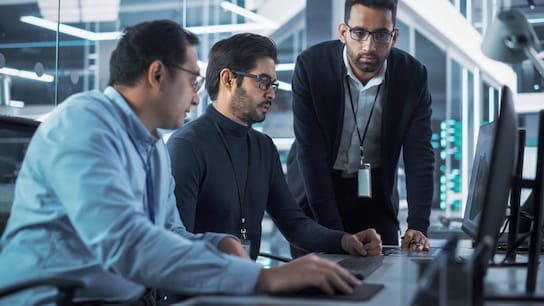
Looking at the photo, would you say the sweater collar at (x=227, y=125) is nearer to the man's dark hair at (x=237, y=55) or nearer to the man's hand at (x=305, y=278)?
the man's dark hair at (x=237, y=55)

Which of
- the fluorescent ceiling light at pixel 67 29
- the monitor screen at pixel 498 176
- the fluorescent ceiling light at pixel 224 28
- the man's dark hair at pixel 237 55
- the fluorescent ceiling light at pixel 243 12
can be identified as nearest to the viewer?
the monitor screen at pixel 498 176

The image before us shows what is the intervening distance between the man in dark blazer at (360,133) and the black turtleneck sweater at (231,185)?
0.16 meters

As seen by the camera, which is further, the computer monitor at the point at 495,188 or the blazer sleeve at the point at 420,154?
the blazer sleeve at the point at 420,154

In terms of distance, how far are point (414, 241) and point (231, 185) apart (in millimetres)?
628

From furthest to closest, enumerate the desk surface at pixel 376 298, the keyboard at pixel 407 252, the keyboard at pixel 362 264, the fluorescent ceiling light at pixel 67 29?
the fluorescent ceiling light at pixel 67 29 → the keyboard at pixel 407 252 → the keyboard at pixel 362 264 → the desk surface at pixel 376 298

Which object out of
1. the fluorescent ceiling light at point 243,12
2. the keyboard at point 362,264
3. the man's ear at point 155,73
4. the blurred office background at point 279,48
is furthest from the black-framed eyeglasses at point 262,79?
the fluorescent ceiling light at point 243,12

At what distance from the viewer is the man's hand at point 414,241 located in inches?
95.0

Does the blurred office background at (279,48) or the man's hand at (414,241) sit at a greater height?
the blurred office background at (279,48)

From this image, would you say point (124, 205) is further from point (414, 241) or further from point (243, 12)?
point (243, 12)

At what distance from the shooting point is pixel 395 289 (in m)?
1.48

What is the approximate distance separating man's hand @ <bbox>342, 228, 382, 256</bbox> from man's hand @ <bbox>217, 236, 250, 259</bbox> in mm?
502

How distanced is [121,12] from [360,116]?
6.19 feet

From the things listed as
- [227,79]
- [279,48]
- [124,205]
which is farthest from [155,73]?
[279,48]

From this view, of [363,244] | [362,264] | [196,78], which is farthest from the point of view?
[363,244]
